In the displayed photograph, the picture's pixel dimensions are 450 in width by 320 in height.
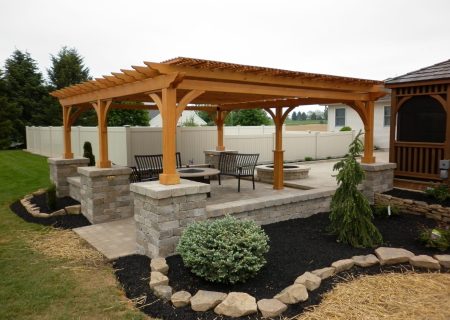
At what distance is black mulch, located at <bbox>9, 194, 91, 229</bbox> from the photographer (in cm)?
685

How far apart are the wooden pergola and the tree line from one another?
757 inches

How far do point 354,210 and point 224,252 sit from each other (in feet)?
7.83

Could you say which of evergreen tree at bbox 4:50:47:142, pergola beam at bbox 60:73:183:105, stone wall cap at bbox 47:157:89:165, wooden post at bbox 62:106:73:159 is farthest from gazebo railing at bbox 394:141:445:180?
evergreen tree at bbox 4:50:47:142

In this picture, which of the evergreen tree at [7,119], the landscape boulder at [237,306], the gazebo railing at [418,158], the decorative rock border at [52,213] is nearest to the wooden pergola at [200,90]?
the gazebo railing at [418,158]

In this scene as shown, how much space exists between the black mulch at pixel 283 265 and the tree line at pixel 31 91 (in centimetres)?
2392

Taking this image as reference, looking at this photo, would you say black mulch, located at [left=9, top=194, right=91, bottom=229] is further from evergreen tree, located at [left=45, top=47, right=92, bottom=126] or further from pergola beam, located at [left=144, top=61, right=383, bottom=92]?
evergreen tree, located at [left=45, top=47, right=92, bottom=126]

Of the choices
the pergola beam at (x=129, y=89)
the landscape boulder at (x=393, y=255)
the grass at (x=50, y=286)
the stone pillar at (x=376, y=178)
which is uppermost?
the pergola beam at (x=129, y=89)

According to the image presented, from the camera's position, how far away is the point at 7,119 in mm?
24562

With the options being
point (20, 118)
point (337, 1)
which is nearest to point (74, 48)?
point (20, 118)

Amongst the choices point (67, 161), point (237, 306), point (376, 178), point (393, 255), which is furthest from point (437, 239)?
point (67, 161)

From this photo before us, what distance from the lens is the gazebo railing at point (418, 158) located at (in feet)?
25.5

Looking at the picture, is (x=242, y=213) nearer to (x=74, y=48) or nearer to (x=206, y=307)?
(x=206, y=307)

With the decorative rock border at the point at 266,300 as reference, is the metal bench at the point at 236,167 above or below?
above

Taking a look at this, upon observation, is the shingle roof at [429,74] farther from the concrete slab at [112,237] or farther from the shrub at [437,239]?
the concrete slab at [112,237]
